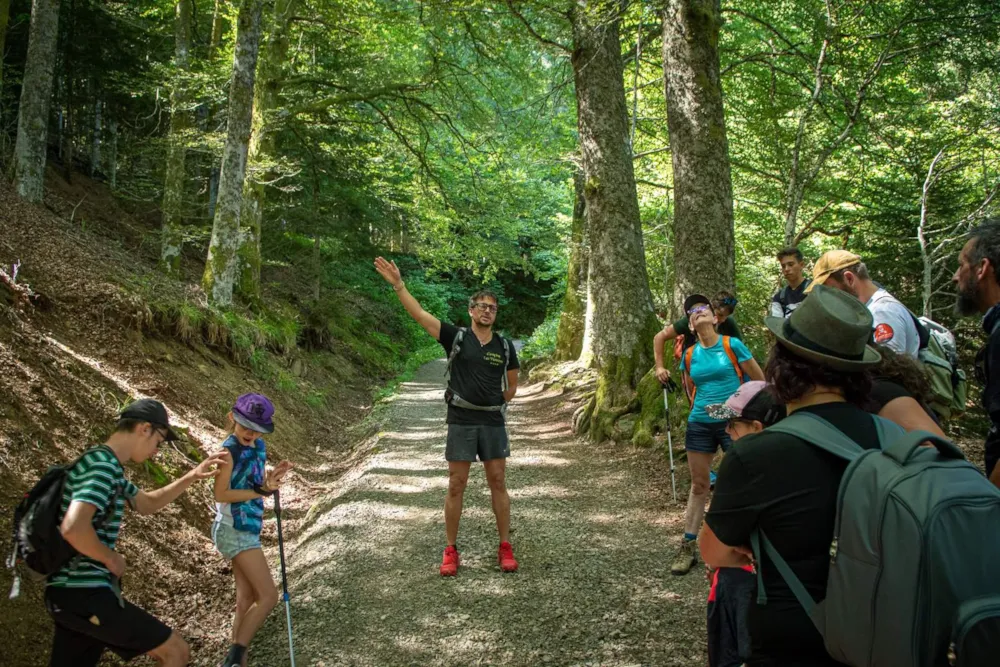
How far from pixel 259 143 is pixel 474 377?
10555 millimetres

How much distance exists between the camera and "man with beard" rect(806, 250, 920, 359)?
3225mm

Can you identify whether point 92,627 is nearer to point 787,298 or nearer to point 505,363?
point 505,363

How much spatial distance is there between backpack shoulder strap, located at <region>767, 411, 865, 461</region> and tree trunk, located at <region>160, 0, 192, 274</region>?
12.8 metres

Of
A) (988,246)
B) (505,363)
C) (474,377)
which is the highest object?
(988,246)

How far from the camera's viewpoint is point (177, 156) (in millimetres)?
13422

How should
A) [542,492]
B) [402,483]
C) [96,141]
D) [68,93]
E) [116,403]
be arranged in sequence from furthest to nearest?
1. [96,141]
2. [68,93]
3. [402,483]
4. [542,492]
5. [116,403]

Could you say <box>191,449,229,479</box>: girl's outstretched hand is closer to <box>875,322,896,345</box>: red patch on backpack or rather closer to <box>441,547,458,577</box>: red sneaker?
<box>441,547,458,577</box>: red sneaker

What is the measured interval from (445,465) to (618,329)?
363 cm

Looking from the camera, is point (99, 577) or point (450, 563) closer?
point (99, 577)

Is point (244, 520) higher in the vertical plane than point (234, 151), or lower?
lower

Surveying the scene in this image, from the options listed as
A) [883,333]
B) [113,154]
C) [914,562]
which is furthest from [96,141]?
[914,562]

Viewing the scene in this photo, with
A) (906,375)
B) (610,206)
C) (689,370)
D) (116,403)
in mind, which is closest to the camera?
(906,375)

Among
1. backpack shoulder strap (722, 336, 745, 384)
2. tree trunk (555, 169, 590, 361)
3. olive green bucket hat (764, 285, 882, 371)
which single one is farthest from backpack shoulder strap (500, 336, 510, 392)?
tree trunk (555, 169, 590, 361)

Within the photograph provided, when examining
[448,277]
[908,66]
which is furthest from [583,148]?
[448,277]
